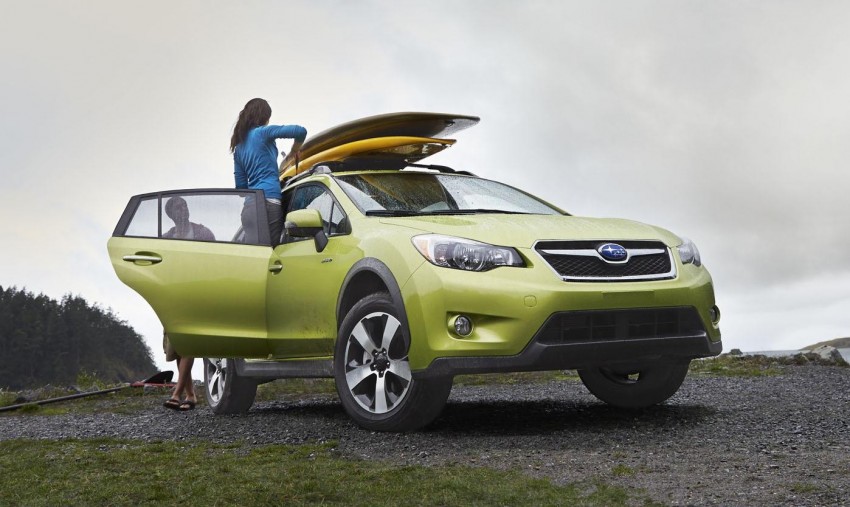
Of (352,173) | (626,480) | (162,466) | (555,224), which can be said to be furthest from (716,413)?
(162,466)

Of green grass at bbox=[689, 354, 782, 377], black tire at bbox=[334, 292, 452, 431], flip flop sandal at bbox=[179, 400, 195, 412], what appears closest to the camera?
black tire at bbox=[334, 292, 452, 431]

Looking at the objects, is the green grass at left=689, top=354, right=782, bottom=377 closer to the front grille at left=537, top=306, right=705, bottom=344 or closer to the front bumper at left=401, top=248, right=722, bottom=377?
the front grille at left=537, top=306, right=705, bottom=344

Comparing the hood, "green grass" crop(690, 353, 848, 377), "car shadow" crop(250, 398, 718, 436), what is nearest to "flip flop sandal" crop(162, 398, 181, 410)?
"car shadow" crop(250, 398, 718, 436)

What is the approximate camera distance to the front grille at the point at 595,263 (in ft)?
18.5

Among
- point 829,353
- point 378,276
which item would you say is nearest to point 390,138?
point 378,276

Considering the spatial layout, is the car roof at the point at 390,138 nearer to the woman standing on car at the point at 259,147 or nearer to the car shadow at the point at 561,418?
the woman standing on car at the point at 259,147

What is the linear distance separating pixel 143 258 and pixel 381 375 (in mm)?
2738

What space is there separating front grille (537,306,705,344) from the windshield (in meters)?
1.42

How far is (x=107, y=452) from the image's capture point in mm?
6152

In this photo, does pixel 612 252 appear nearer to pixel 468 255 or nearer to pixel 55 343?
pixel 468 255

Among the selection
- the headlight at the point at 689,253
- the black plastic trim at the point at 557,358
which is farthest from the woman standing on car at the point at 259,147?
the headlight at the point at 689,253

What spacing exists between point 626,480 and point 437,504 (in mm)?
1001

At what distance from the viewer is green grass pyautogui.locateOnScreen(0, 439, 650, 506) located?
4273mm

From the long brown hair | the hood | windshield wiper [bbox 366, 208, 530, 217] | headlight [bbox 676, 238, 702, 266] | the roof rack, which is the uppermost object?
the long brown hair
